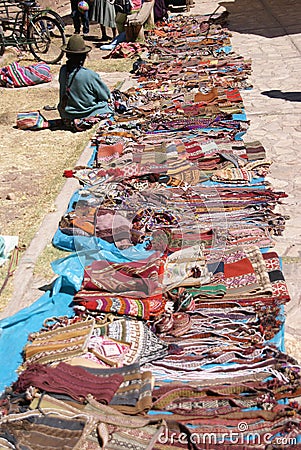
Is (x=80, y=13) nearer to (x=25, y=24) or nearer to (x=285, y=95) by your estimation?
(x=25, y=24)

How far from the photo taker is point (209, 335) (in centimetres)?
394

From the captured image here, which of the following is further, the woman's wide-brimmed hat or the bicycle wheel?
the bicycle wheel

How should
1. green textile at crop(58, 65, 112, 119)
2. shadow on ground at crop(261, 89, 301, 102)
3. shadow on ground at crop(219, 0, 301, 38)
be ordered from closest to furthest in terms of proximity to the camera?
green textile at crop(58, 65, 112, 119)
shadow on ground at crop(261, 89, 301, 102)
shadow on ground at crop(219, 0, 301, 38)

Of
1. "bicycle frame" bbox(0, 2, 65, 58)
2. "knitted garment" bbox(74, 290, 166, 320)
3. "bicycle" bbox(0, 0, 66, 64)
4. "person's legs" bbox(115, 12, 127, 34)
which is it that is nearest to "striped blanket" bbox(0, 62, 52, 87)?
"bicycle" bbox(0, 0, 66, 64)

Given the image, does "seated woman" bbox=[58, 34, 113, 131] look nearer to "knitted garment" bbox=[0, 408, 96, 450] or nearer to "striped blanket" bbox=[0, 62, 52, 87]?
"striped blanket" bbox=[0, 62, 52, 87]

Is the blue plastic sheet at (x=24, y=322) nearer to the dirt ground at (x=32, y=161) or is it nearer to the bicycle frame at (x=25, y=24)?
the dirt ground at (x=32, y=161)

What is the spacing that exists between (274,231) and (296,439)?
2436 mm

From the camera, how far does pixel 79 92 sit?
26.3ft

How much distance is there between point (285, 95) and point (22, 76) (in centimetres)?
505

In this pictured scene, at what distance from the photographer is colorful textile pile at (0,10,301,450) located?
321cm

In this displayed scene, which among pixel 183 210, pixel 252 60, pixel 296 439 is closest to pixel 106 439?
pixel 296 439

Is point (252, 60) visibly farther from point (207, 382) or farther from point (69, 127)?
point (207, 382)

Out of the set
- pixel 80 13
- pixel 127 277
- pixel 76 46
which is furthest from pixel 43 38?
pixel 127 277

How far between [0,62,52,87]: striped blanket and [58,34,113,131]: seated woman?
8.86 ft
